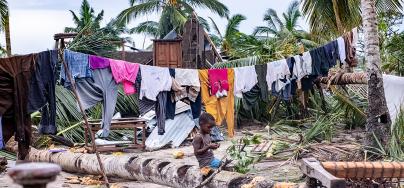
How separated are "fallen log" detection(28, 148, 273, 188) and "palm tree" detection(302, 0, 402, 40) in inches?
267

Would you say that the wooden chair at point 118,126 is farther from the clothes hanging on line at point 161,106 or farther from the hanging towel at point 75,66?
the hanging towel at point 75,66

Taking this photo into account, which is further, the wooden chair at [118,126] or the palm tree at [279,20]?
the palm tree at [279,20]

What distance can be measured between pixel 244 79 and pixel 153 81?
2104 mm

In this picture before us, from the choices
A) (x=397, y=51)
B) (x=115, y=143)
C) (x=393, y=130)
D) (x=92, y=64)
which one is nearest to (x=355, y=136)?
(x=397, y=51)

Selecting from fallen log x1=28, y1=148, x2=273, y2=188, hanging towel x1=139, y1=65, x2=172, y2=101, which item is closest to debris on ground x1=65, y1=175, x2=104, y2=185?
fallen log x1=28, y1=148, x2=273, y2=188

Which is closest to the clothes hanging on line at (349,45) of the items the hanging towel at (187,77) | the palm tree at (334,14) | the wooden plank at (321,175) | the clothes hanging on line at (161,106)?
the palm tree at (334,14)

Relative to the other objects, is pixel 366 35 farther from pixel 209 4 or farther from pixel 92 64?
pixel 209 4

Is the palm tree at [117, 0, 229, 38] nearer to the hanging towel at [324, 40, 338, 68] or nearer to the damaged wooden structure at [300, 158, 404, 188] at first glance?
the hanging towel at [324, 40, 338, 68]

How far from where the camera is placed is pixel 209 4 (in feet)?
110

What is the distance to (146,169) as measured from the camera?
835cm

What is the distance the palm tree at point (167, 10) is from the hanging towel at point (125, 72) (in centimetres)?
1967

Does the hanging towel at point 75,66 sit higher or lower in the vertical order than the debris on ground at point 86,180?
higher

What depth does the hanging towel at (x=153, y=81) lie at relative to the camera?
1048 cm

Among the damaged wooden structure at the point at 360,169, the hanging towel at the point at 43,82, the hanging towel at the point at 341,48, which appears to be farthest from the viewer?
the hanging towel at the point at 341,48
